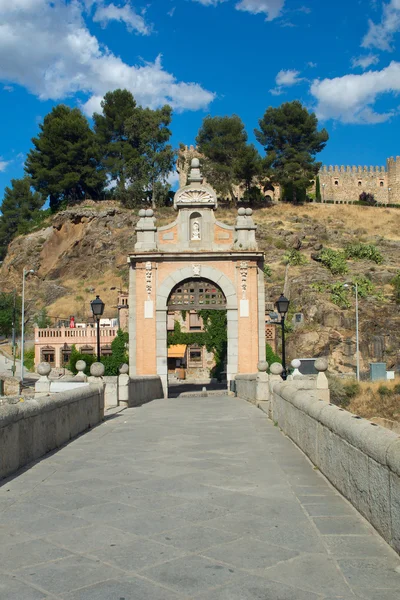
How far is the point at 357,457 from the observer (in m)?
5.32

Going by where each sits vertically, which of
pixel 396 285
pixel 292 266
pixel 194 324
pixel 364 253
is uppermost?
pixel 364 253

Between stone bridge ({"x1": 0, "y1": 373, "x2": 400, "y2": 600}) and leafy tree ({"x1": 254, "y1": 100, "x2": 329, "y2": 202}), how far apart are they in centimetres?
6679

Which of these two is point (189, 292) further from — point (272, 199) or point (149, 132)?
point (272, 199)

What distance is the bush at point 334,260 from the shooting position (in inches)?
2224

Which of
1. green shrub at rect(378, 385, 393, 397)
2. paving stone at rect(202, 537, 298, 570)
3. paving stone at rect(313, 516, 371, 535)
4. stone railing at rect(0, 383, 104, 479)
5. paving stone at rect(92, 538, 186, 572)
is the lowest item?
green shrub at rect(378, 385, 393, 397)

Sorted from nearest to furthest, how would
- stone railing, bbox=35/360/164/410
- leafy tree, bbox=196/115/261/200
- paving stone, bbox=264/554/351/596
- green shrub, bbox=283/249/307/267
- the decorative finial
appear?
paving stone, bbox=264/554/351/596 < stone railing, bbox=35/360/164/410 < the decorative finial < green shrub, bbox=283/249/307/267 < leafy tree, bbox=196/115/261/200

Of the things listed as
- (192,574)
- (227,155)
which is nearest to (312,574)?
(192,574)

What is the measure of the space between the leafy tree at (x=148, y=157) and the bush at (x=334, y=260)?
877 inches

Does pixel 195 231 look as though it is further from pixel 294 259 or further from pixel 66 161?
pixel 66 161

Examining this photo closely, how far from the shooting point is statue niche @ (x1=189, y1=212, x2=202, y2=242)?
86.1 ft

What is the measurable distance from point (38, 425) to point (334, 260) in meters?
52.7

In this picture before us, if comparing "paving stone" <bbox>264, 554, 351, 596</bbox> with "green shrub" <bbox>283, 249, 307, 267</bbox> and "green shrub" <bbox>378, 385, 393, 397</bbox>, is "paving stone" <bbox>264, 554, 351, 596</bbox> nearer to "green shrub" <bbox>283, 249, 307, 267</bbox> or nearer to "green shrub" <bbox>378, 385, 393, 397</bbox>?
"green shrub" <bbox>378, 385, 393, 397</bbox>

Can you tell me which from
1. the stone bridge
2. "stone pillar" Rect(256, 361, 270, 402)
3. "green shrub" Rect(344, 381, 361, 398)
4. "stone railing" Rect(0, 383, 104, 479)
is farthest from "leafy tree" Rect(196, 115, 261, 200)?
the stone bridge

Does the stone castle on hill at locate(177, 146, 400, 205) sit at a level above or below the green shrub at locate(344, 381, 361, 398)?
above
